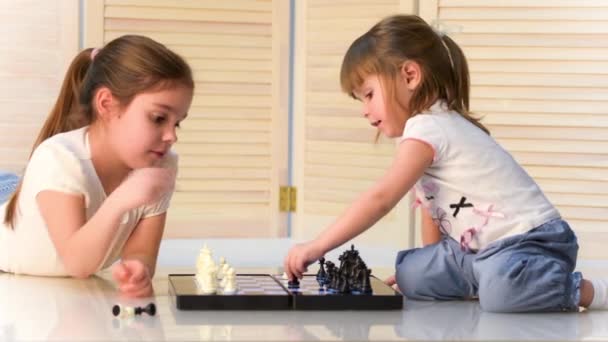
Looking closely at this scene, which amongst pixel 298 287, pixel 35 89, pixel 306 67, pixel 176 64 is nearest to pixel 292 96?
pixel 306 67

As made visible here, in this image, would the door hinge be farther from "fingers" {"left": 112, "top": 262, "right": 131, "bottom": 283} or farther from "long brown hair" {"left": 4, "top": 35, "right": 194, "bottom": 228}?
"fingers" {"left": 112, "top": 262, "right": 131, "bottom": 283}

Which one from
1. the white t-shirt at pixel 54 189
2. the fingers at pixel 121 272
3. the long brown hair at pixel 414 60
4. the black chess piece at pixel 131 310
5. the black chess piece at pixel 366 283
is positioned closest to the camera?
the black chess piece at pixel 131 310

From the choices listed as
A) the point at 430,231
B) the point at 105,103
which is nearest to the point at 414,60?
the point at 430,231

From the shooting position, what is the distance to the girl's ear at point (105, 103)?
227cm

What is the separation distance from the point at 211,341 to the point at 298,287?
1.47ft

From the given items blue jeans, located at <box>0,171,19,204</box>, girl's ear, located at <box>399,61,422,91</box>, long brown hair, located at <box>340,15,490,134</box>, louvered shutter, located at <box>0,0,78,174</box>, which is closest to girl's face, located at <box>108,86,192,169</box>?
long brown hair, located at <box>340,15,490,134</box>

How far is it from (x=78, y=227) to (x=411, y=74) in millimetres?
770

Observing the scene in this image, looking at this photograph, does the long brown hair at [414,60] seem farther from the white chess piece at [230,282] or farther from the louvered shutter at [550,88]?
the louvered shutter at [550,88]

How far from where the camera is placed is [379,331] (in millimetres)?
1696

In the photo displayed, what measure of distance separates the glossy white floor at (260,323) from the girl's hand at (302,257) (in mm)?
131

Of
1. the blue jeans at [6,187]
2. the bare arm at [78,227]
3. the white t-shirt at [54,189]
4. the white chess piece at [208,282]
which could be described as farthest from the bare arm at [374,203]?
the blue jeans at [6,187]

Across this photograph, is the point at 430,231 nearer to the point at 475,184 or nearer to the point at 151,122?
the point at 475,184

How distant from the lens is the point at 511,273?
194cm

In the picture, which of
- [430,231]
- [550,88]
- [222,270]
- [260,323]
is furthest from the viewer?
[550,88]
